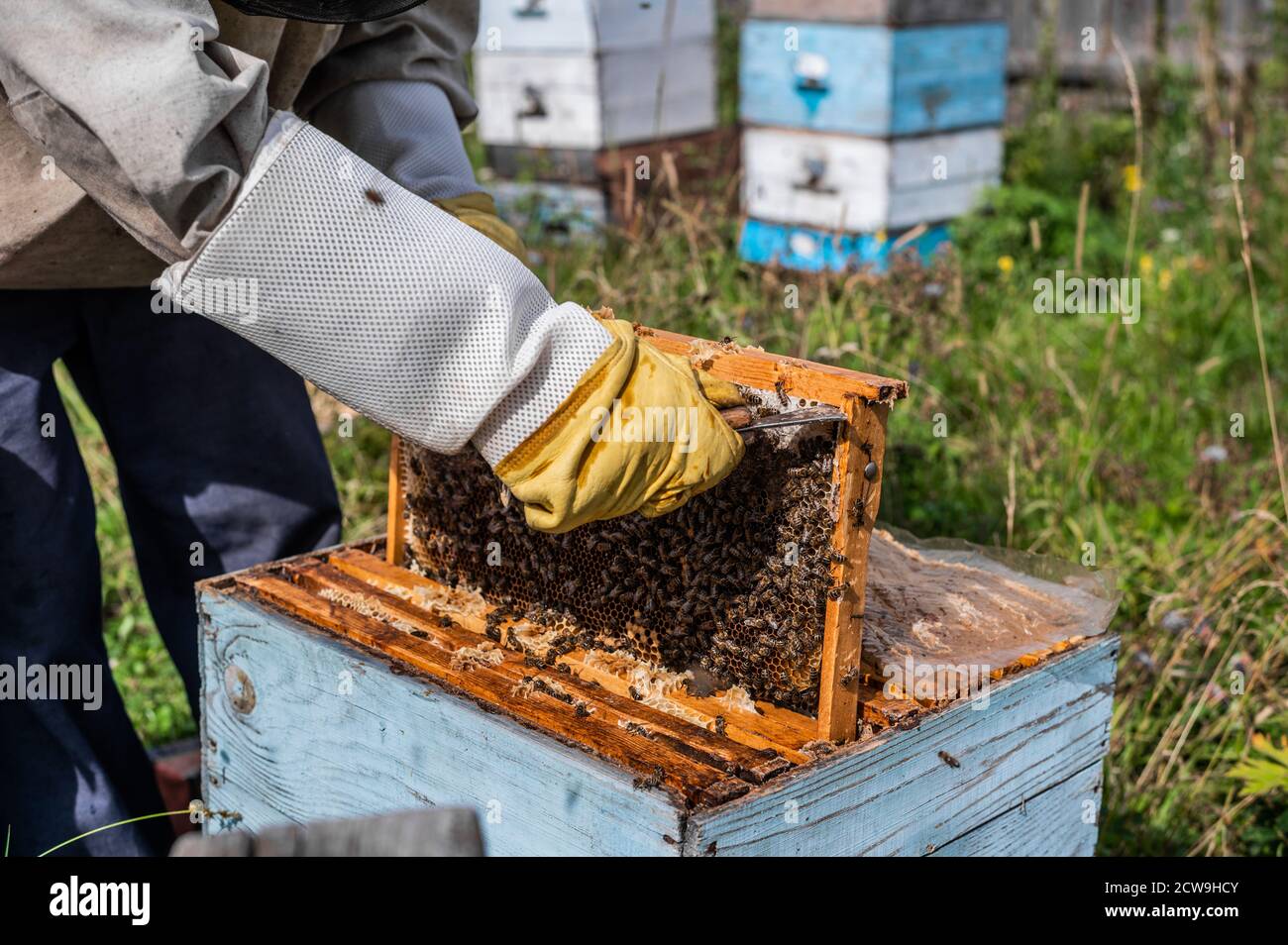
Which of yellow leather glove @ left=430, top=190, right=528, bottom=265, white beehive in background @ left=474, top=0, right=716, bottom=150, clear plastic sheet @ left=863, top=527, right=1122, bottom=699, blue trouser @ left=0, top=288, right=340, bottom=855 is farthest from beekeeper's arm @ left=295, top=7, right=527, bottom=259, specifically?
white beehive in background @ left=474, top=0, right=716, bottom=150

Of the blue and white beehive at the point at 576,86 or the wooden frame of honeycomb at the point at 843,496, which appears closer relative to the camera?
the wooden frame of honeycomb at the point at 843,496

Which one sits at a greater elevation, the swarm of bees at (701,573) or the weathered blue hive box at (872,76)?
the weathered blue hive box at (872,76)

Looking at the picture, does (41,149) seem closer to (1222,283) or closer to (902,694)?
(902,694)

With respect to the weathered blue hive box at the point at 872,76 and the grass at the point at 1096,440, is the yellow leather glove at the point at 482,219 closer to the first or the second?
the grass at the point at 1096,440

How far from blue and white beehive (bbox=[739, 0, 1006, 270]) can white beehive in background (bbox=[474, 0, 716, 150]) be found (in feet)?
1.03

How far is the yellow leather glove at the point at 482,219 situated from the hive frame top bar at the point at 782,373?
22.3 inches

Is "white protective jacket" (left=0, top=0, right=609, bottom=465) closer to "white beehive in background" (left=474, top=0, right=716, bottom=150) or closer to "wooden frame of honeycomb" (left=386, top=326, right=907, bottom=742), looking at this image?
"wooden frame of honeycomb" (left=386, top=326, right=907, bottom=742)

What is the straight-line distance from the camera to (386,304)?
1.85 m

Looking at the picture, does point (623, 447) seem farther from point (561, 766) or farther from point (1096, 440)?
point (1096, 440)

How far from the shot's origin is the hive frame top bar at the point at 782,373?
5.84 ft

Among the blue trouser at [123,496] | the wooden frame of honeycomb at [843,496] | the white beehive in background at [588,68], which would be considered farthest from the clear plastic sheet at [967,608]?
the white beehive in background at [588,68]

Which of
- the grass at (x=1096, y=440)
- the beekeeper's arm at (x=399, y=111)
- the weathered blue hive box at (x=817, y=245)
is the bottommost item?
the grass at (x=1096, y=440)

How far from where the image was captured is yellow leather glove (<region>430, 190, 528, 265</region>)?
2.59 metres

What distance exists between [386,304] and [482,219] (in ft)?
2.62
